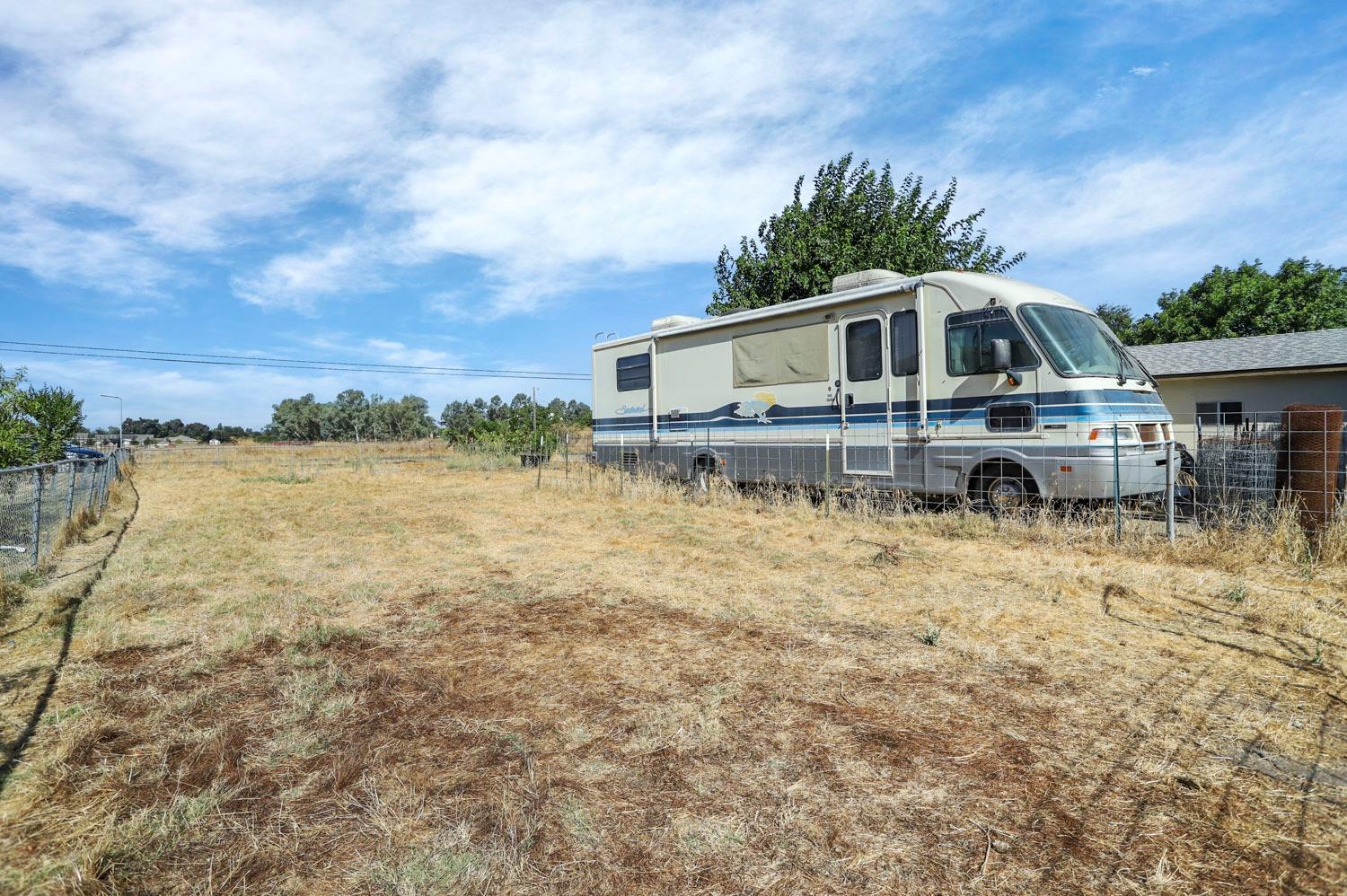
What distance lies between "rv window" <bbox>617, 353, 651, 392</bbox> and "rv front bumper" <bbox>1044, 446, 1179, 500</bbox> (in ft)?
22.7

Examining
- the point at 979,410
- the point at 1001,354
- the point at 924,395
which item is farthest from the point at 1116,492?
the point at 924,395

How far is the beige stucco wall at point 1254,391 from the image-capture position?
1723cm

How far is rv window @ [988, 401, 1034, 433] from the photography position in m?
7.55

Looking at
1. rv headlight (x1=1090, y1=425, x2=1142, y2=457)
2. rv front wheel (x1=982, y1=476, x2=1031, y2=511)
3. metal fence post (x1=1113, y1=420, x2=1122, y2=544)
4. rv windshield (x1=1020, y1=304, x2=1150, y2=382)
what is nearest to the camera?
metal fence post (x1=1113, y1=420, x2=1122, y2=544)

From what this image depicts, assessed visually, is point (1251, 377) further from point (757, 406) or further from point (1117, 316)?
point (1117, 316)

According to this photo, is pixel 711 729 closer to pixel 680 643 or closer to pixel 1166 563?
pixel 680 643

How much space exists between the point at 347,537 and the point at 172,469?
20934 millimetres

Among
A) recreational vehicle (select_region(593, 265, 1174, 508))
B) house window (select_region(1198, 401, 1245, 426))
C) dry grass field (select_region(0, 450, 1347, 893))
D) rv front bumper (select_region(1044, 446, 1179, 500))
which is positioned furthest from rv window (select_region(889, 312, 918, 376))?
house window (select_region(1198, 401, 1245, 426))

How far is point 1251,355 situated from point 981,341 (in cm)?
1677

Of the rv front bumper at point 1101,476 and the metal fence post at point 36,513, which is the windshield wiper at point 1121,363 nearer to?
the rv front bumper at point 1101,476

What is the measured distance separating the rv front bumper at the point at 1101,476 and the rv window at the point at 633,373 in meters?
6.92

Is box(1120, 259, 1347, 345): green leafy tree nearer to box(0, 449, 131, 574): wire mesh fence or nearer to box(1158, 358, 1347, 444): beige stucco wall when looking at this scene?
box(1158, 358, 1347, 444): beige stucco wall

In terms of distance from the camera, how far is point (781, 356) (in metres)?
10.1

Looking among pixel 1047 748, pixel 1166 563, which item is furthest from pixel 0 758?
pixel 1166 563
